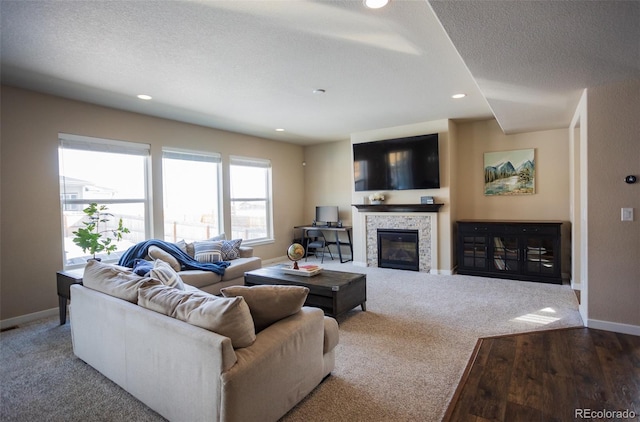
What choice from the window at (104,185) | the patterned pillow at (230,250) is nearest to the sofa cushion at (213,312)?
the patterned pillow at (230,250)

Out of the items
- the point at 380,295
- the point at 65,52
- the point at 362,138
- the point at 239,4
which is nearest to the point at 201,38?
the point at 239,4

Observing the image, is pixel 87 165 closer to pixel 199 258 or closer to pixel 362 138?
pixel 199 258

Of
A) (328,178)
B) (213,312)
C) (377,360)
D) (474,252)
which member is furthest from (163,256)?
(474,252)

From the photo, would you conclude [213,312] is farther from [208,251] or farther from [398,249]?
[398,249]

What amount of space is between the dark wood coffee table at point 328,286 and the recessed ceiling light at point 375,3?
95.5 inches

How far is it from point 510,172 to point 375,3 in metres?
4.38

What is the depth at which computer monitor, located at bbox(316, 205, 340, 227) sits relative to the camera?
6.87 metres

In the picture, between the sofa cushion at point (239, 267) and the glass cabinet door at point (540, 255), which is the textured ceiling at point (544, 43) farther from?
the sofa cushion at point (239, 267)

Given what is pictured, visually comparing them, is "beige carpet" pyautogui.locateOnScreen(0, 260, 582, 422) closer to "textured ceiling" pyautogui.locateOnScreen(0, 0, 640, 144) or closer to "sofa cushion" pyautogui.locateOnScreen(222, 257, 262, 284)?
"sofa cushion" pyautogui.locateOnScreen(222, 257, 262, 284)

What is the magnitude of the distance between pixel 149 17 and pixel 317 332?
2425 millimetres

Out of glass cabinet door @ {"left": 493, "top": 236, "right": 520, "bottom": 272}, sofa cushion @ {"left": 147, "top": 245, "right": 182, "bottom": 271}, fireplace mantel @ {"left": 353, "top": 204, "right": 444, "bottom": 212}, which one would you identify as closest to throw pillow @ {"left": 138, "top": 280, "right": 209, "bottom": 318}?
sofa cushion @ {"left": 147, "top": 245, "right": 182, "bottom": 271}

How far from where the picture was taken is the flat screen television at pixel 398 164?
544 cm

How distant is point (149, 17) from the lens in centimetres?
222

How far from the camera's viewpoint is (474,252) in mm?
5191
